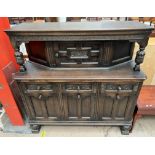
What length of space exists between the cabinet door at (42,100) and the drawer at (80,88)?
0.14 m

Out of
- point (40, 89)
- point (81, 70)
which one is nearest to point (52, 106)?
point (40, 89)

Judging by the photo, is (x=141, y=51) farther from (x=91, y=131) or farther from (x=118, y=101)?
(x=91, y=131)

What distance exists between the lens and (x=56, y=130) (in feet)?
6.29

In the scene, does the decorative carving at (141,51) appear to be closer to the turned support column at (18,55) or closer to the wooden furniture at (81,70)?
the wooden furniture at (81,70)

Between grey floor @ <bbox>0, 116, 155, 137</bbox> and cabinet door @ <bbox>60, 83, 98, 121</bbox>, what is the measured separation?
0.78 feet

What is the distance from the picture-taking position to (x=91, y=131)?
1.89 m

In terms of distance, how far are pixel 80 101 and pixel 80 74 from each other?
12.4 inches

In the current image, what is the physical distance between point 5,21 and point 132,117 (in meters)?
1.72

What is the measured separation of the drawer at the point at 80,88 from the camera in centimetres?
150

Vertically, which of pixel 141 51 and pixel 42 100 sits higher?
pixel 141 51

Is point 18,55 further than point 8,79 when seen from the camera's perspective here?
No

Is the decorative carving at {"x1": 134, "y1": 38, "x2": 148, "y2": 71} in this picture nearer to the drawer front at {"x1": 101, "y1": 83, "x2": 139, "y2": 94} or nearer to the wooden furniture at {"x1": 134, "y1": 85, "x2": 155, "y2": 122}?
the drawer front at {"x1": 101, "y1": 83, "x2": 139, "y2": 94}

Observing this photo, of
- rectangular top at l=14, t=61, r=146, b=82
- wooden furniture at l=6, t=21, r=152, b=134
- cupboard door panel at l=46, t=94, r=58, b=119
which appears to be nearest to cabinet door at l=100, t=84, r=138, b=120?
wooden furniture at l=6, t=21, r=152, b=134

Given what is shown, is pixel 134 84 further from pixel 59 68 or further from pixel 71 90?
pixel 59 68
